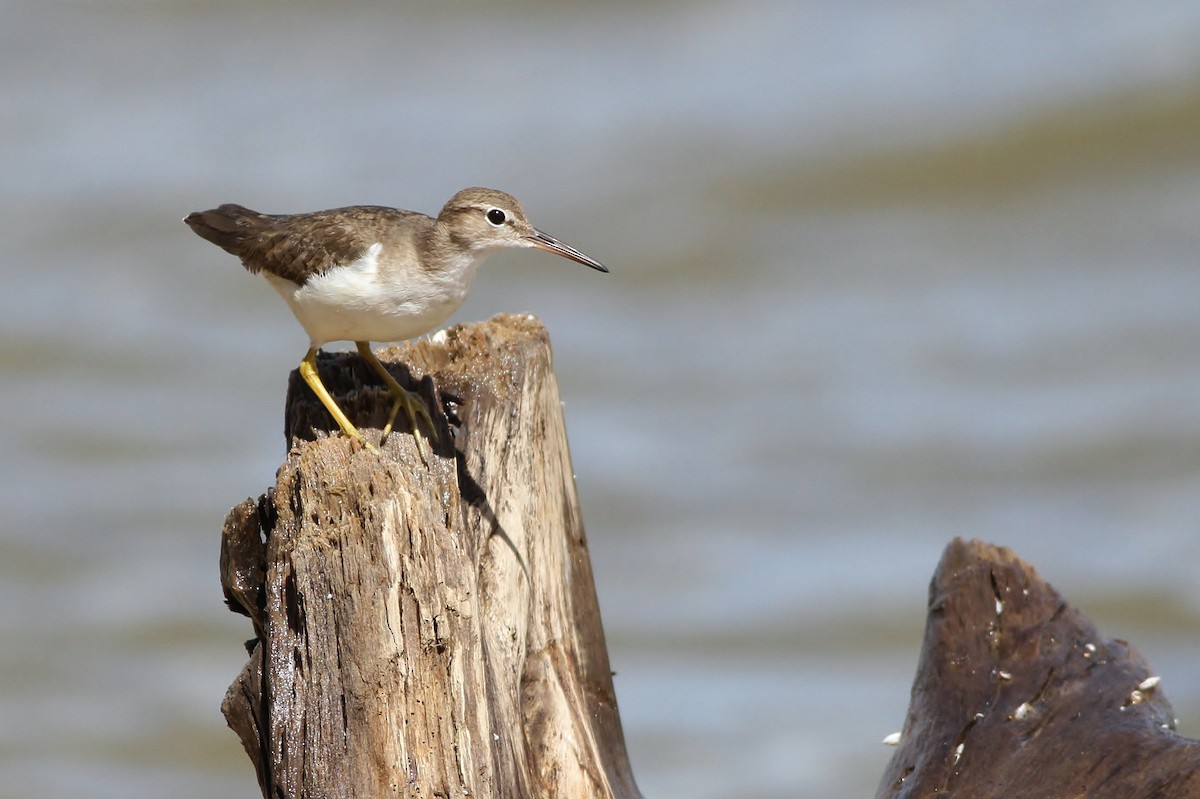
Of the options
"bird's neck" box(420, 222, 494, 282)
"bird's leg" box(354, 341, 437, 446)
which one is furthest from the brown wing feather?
"bird's leg" box(354, 341, 437, 446)

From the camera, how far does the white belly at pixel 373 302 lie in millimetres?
7156

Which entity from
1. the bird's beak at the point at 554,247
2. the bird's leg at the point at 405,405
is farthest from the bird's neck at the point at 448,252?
the bird's leg at the point at 405,405

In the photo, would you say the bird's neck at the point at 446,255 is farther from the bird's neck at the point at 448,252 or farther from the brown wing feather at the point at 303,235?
the brown wing feather at the point at 303,235

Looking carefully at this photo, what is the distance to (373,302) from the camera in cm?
715

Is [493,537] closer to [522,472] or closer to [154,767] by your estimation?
[522,472]

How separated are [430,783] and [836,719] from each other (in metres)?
8.22

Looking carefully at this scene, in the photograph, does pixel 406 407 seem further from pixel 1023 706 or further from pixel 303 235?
pixel 1023 706

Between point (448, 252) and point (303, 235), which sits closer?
point (448, 252)

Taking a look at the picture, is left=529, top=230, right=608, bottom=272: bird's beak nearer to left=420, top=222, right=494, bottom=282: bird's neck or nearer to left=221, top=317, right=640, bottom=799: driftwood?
left=420, top=222, right=494, bottom=282: bird's neck

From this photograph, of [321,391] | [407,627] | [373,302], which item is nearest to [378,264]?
→ [373,302]

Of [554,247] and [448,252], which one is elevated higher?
[554,247]

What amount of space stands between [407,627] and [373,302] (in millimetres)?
1992

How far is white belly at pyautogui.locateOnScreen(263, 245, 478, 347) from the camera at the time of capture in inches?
282

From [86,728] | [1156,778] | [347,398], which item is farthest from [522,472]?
[86,728]
